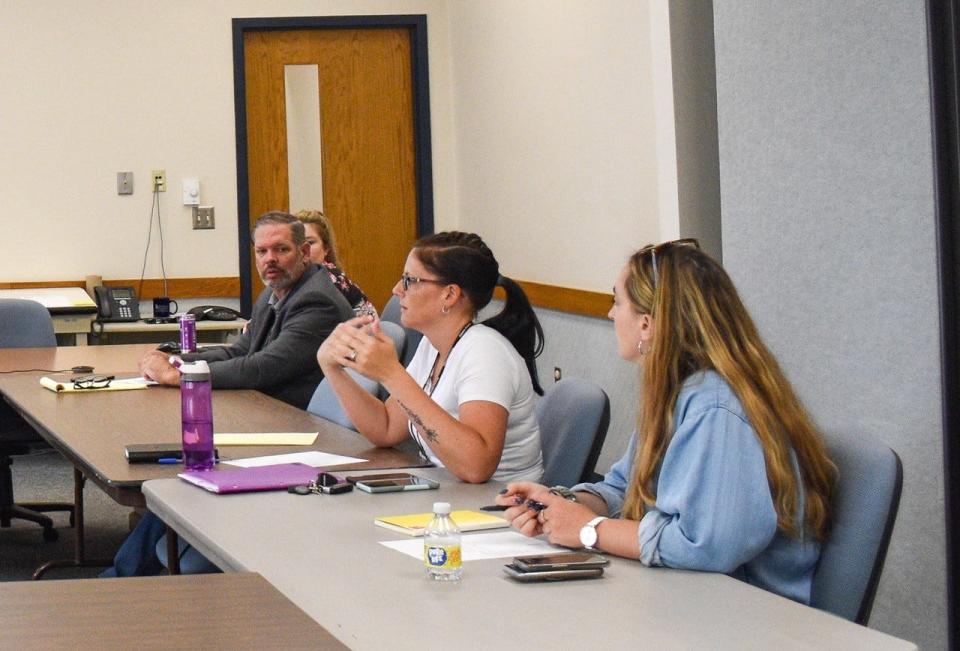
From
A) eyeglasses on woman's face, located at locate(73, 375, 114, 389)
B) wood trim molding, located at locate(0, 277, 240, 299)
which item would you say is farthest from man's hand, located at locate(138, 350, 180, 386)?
wood trim molding, located at locate(0, 277, 240, 299)

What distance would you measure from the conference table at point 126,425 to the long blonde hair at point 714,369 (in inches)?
36.3

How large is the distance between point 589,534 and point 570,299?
12.3 ft

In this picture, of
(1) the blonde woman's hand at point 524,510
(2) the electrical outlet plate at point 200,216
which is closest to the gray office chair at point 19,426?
(2) the electrical outlet plate at point 200,216

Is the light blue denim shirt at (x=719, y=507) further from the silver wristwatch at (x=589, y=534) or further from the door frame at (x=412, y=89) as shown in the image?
the door frame at (x=412, y=89)

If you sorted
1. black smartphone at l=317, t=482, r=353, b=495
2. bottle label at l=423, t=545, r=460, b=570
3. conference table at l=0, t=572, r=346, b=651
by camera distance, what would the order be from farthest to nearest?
black smartphone at l=317, t=482, r=353, b=495 < bottle label at l=423, t=545, r=460, b=570 < conference table at l=0, t=572, r=346, b=651

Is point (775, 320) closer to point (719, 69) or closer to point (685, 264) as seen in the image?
point (719, 69)

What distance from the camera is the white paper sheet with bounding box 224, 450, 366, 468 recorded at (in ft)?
9.03

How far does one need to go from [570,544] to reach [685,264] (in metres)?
0.47

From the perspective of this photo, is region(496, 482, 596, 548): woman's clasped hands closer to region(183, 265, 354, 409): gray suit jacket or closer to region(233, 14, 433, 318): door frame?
region(183, 265, 354, 409): gray suit jacket

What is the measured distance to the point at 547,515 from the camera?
6.45ft

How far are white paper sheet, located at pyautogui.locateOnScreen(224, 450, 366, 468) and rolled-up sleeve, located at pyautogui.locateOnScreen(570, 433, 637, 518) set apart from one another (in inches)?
27.0

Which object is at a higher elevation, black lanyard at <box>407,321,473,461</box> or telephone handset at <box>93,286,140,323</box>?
telephone handset at <box>93,286,140,323</box>

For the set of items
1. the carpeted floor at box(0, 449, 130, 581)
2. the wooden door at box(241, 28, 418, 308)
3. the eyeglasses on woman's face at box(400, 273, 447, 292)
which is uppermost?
the wooden door at box(241, 28, 418, 308)

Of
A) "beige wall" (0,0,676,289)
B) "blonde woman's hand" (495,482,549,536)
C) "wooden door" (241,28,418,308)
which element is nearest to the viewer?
"blonde woman's hand" (495,482,549,536)
